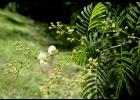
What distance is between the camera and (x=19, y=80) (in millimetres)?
7066

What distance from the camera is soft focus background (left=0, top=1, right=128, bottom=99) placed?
652cm

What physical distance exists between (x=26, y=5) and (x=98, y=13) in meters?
14.1

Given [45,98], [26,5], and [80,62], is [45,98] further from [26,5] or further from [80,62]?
[26,5]

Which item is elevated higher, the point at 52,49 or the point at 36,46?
the point at 36,46

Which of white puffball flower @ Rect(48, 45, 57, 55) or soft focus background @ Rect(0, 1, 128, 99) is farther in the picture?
soft focus background @ Rect(0, 1, 128, 99)

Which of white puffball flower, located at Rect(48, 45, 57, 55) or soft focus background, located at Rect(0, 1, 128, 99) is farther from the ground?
soft focus background, located at Rect(0, 1, 128, 99)

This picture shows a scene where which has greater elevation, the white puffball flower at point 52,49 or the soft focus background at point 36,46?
the soft focus background at point 36,46

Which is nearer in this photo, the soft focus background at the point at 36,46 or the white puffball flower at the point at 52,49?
the white puffball flower at the point at 52,49

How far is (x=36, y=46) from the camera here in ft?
32.9

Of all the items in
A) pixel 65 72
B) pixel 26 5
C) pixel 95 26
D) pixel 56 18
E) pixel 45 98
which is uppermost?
pixel 26 5

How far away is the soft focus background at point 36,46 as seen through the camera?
21.4ft

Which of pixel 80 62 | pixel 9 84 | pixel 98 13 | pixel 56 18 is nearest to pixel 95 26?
pixel 98 13

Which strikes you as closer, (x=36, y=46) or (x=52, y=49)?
(x=52, y=49)

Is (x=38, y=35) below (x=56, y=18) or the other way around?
below
